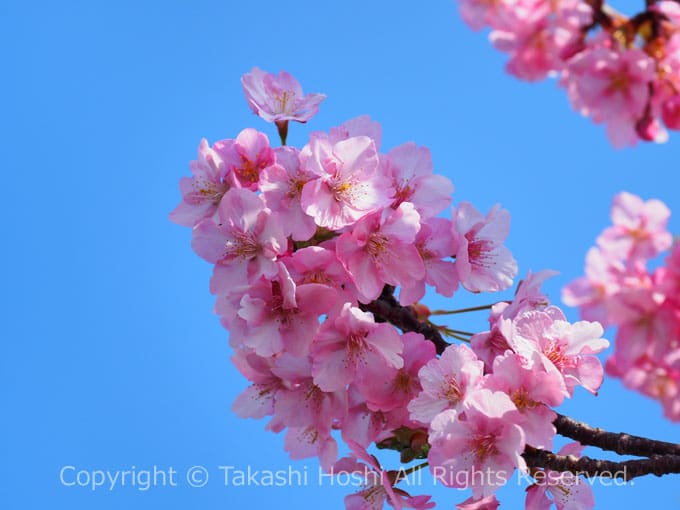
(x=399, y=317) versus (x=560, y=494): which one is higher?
(x=399, y=317)

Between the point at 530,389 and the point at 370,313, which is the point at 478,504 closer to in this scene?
the point at 530,389

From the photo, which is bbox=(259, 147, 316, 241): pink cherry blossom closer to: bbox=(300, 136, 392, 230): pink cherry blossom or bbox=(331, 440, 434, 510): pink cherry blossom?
bbox=(300, 136, 392, 230): pink cherry blossom

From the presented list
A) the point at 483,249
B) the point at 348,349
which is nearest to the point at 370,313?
the point at 348,349

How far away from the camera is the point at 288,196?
84.2 inches

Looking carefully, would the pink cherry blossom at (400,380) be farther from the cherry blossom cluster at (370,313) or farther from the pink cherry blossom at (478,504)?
the pink cherry blossom at (478,504)

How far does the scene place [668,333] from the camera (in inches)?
52.9

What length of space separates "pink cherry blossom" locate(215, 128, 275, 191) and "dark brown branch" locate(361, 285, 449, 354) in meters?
0.49

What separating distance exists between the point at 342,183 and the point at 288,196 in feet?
0.51

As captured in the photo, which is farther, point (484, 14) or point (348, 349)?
point (348, 349)

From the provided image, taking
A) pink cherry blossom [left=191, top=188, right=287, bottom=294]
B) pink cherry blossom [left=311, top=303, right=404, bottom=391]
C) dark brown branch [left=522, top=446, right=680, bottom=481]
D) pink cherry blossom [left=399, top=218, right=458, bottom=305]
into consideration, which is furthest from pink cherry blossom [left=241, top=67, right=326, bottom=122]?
dark brown branch [left=522, top=446, right=680, bottom=481]

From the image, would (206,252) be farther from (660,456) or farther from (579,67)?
(660,456)

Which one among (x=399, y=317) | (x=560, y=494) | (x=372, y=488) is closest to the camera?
(x=560, y=494)

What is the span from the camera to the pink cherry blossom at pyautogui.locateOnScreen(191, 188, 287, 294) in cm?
206

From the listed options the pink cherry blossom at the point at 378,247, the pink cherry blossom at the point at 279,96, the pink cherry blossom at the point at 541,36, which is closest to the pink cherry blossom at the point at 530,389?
the pink cherry blossom at the point at 378,247
